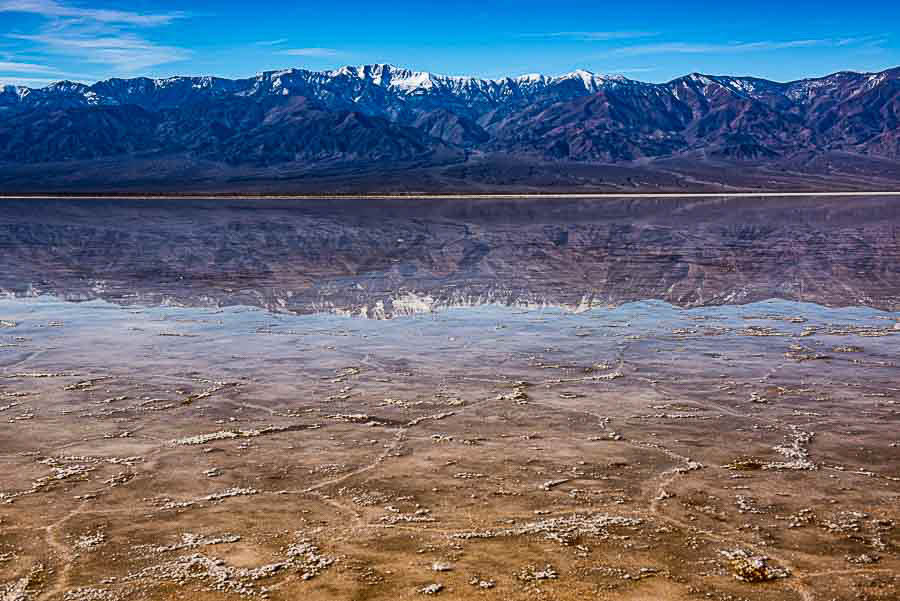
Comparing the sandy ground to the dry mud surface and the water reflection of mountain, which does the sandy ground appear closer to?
the dry mud surface

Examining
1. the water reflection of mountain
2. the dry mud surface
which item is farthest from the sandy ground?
the water reflection of mountain

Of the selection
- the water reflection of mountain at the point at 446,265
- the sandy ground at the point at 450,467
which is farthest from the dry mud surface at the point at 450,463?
the water reflection of mountain at the point at 446,265

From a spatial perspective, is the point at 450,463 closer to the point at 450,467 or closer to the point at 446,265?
the point at 450,467

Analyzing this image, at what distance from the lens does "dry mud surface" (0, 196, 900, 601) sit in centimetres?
517

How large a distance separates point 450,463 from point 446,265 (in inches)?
654

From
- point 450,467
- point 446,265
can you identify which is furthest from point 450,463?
point 446,265

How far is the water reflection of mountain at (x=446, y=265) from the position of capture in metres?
17.5

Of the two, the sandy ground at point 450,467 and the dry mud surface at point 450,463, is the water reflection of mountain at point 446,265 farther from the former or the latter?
the sandy ground at point 450,467

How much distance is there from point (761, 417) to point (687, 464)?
1785mm

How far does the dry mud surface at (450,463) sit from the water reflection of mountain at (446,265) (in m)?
4.07

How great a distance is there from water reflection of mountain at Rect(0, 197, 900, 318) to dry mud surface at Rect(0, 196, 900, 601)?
160 inches

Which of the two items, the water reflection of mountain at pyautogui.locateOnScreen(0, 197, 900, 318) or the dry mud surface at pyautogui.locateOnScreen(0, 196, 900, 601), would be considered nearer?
the dry mud surface at pyautogui.locateOnScreen(0, 196, 900, 601)

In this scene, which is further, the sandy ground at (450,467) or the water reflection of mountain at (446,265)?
the water reflection of mountain at (446,265)

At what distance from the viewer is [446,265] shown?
23656mm
